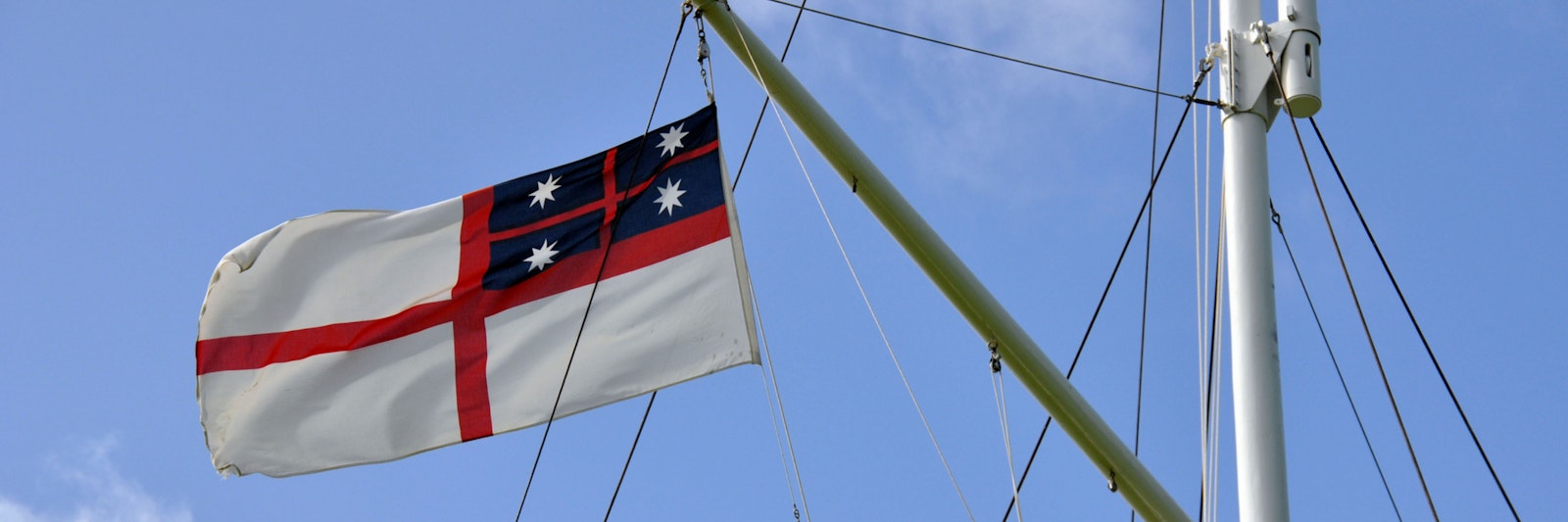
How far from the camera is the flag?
1538 centimetres

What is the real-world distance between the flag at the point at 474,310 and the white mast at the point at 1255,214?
3225 mm

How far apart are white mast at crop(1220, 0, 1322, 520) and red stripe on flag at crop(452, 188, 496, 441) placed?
5.21 meters

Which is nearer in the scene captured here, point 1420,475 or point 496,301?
point 1420,475

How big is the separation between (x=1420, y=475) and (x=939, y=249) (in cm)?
336

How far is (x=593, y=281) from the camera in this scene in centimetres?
1576

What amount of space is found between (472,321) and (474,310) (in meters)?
0.08

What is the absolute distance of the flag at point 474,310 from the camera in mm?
15375

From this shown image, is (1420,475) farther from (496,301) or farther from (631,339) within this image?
(496,301)

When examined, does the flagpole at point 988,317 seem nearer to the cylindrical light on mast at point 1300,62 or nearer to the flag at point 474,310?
the flag at point 474,310

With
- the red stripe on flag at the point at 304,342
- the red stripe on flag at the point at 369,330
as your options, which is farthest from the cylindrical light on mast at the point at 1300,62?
the red stripe on flag at the point at 304,342

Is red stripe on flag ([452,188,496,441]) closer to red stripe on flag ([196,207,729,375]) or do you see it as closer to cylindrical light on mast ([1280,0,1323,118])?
red stripe on flag ([196,207,729,375])

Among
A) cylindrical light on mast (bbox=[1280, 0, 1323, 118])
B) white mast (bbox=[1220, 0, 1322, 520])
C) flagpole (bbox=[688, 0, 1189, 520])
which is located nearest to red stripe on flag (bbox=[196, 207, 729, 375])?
flagpole (bbox=[688, 0, 1189, 520])

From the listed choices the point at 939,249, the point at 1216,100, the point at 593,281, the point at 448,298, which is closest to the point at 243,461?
the point at 448,298

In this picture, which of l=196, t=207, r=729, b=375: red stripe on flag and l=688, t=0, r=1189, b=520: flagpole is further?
l=196, t=207, r=729, b=375: red stripe on flag
